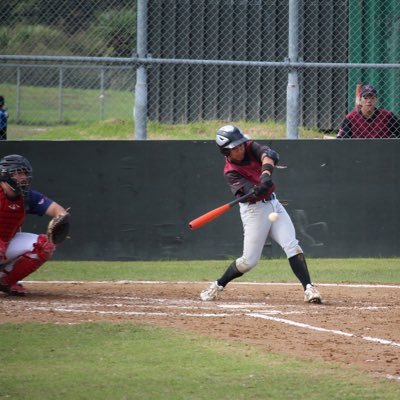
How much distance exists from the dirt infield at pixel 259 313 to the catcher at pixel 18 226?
0.93 ft

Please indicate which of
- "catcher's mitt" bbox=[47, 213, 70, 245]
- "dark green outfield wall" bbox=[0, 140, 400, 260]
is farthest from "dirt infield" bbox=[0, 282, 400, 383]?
"dark green outfield wall" bbox=[0, 140, 400, 260]

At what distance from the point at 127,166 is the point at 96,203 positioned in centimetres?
61

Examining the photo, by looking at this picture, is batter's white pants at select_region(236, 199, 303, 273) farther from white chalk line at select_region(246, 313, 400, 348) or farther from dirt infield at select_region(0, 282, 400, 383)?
white chalk line at select_region(246, 313, 400, 348)

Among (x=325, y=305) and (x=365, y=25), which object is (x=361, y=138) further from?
(x=325, y=305)

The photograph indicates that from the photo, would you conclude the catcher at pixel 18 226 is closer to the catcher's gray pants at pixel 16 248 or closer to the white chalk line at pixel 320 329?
the catcher's gray pants at pixel 16 248

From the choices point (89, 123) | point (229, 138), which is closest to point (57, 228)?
point (229, 138)

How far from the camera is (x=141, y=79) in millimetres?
12289

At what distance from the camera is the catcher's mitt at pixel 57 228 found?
9.49 meters

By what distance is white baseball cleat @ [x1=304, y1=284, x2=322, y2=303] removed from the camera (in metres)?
9.23

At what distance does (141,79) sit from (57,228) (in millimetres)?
3321

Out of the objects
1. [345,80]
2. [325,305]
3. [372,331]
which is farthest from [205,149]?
[372,331]

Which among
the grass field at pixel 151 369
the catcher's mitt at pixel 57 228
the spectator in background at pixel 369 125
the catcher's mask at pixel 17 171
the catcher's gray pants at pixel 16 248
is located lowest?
the grass field at pixel 151 369

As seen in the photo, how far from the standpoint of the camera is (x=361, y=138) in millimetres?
12750

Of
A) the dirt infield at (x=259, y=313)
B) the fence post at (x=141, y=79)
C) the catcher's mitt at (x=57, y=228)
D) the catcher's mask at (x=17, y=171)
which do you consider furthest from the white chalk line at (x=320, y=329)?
the fence post at (x=141, y=79)
